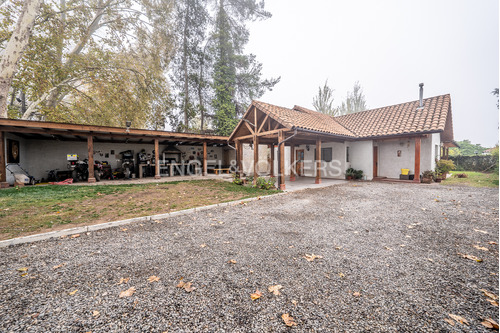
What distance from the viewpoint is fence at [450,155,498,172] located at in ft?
49.7

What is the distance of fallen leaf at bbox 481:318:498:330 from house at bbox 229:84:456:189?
7.10 m

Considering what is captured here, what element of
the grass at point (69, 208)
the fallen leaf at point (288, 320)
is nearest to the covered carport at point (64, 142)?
the grass at point (69, 208)

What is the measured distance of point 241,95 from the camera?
2105cm

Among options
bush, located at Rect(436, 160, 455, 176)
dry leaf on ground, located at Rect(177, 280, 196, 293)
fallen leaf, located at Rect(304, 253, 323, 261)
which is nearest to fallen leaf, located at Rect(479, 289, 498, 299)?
fallen leaf, located at Rect(304, 253, 323, 261)

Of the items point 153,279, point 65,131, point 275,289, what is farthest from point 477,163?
point 65,131

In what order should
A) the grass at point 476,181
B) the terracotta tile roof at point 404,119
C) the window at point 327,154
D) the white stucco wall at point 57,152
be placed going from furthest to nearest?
the window at point 327,154
the white stucco wall at point 57,152
the terracotta tile roof at point 404,119
the grass at point 476,181

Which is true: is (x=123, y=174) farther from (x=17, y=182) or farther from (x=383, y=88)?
(x=383, y=88)

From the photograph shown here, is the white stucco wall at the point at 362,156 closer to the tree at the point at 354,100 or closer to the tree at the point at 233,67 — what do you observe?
the tree at the point at 233,67

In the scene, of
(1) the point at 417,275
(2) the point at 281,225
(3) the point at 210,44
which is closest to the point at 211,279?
(2) the point at 281,225

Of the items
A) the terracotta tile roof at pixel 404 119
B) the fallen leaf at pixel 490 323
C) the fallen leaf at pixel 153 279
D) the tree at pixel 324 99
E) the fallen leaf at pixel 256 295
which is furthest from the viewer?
the tree at pixel 324 99

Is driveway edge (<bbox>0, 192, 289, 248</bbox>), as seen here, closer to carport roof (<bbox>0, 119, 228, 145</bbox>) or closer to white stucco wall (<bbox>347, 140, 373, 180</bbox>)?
carport roof (<bbox>0, 119, 228, 145</bbox>)

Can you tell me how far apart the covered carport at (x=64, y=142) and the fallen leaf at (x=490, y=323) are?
1269 centimetres

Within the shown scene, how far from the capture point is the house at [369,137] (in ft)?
32.3

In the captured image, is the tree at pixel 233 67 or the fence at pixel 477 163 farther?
the tree at pixel 233 67
